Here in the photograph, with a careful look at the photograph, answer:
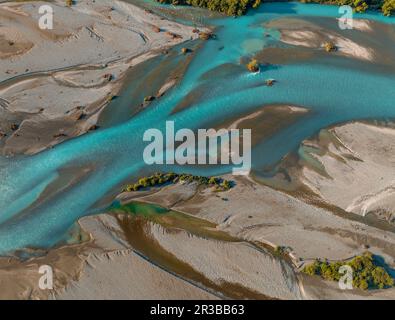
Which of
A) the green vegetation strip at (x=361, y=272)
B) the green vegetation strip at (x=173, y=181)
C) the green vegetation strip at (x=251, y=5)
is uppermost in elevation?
the green vegetation strip at (x=251, y=5)

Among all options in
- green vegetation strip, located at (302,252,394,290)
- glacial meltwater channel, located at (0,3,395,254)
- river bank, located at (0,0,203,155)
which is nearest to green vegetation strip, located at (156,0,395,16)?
glacial meltwater channel, located at (0,3,395,254)

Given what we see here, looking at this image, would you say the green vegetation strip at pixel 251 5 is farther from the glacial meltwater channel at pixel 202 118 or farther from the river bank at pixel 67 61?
the river bank at pixel 67 61

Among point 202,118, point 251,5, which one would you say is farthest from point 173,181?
point 251,5

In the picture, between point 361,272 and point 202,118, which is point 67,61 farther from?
point 361,272

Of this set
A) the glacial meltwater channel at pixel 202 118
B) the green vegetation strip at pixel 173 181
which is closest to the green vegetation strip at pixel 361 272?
the green vegetation strip at pixel 173 181
